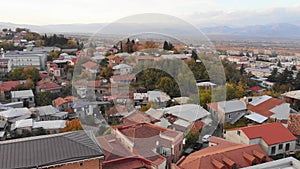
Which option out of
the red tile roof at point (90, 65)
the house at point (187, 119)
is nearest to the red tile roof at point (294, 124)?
the house at point (187, 119)

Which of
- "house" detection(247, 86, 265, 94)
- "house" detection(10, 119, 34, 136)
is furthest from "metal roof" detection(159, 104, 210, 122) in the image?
"house" detection(247, 86, 265, 94)

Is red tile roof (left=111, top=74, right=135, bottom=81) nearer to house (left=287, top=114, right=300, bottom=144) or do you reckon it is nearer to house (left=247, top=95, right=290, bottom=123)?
house (left=287, top=114, right=300, bottom=144)

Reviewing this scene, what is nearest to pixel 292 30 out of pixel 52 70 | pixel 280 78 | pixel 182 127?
pixel 280 78

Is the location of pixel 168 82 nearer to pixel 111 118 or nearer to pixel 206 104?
pixel 111 118

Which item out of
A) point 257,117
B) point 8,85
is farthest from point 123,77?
point 8,85

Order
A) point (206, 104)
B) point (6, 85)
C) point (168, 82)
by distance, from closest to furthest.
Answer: point (168, 82) → point (206, 104) → point (6, 85)
